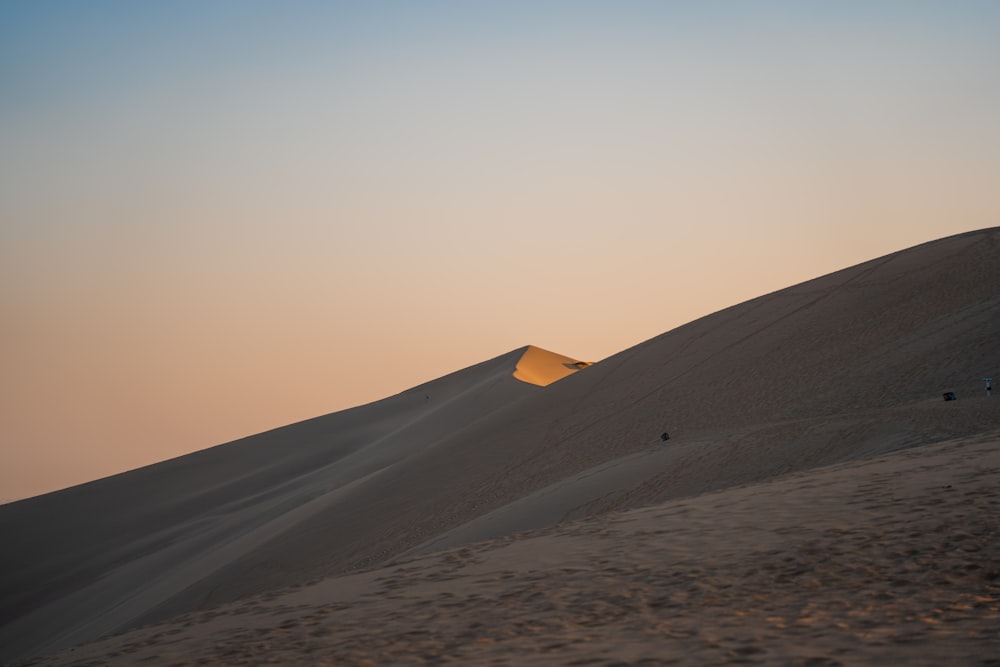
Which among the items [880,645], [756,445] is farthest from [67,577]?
[880,645]

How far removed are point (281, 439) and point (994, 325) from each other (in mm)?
34312

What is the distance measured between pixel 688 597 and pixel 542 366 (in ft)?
137

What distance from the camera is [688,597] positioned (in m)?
7.55

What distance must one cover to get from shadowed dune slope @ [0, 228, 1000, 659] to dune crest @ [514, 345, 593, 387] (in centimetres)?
512

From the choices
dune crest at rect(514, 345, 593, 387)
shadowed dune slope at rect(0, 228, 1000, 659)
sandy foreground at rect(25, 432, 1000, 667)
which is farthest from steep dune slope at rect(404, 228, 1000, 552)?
dune crest at rect(514, 345, 593, 387)

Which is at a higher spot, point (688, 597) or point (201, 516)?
point (201, 516)

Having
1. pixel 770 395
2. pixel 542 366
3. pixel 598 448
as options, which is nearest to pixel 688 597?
pixel 598 448

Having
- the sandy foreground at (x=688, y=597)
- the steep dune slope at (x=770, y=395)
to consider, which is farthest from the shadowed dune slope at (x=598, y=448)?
the sandy foreground at (x=688, y=597)

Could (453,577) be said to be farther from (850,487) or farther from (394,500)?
(394,500)

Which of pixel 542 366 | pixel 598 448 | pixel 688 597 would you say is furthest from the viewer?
pixel 542 366

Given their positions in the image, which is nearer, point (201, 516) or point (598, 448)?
point (598, 448)

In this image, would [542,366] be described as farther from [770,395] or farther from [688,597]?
[688,597]

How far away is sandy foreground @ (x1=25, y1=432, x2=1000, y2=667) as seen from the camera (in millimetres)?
6207

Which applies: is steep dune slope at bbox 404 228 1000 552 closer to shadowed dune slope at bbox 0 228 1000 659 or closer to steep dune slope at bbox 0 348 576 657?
shadowed dune slope at bbox 0 228 1000 659
